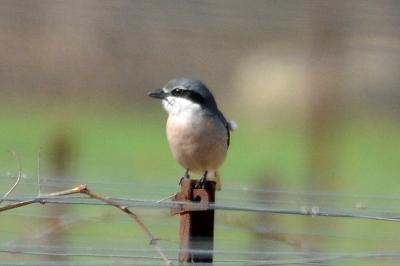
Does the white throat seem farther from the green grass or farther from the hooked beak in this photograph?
the green grass

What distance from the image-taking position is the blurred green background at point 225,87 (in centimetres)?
809

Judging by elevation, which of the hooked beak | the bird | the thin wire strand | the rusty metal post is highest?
the hooked beak

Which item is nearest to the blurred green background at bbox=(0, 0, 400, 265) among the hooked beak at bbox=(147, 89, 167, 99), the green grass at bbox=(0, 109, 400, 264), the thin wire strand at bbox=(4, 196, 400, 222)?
the green grass at bbox=(0, 109, 400, 264)

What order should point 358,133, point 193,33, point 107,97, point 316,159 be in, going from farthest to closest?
point 358,133 → point 107,97 → point 193,33 → point 316,159

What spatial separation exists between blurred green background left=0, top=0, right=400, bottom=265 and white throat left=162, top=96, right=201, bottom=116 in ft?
4.45

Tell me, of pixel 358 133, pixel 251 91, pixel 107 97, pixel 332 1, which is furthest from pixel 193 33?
pixel 358 133

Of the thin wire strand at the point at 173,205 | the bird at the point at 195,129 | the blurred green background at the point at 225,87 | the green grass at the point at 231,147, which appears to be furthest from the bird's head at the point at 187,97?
the green grass at the point at 231,147

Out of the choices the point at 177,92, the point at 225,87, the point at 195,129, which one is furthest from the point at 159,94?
the point at 225,87

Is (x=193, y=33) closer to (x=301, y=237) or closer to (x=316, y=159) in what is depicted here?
(x=316, y=159)

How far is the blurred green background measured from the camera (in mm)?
8094

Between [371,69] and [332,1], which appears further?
[371,69]

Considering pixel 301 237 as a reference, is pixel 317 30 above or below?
above

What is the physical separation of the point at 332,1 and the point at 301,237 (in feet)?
9.74

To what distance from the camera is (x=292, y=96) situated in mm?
13539
